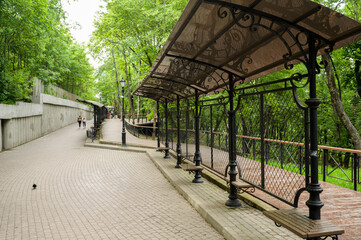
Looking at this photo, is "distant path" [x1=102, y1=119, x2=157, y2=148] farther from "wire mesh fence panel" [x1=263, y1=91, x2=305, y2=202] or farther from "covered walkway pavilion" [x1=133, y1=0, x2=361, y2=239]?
"covered walkway pavilion" [x1=133, y1=0, x2=361, y2=239]

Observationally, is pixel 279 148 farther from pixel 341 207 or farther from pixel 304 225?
pixel 304 225

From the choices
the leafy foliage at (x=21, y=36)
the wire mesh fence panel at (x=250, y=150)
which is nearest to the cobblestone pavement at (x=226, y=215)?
the wire mesh fence panel at (x=250, y=150)

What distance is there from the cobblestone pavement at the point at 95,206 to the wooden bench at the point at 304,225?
1.42m

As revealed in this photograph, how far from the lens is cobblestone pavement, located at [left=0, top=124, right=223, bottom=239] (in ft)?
17.7

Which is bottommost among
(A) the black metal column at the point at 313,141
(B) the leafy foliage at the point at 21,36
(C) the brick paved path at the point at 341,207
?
(C) the brick paved path at the point at 341,207

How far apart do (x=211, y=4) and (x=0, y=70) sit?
20.3m

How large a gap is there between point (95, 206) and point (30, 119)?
70.1 ft

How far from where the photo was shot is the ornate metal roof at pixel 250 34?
133 inches

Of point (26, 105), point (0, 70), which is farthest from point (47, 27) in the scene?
point (26, 105)

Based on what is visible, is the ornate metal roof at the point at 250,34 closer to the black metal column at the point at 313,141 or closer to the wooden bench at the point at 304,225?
the black metal column at the point at 313,141

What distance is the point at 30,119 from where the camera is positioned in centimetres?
2541

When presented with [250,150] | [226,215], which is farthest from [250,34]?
[250,150]

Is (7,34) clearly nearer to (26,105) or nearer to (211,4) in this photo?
(26,105)

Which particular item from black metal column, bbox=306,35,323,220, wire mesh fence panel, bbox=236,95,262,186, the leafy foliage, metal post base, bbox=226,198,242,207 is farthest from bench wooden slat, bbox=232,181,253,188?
the leafy foliage
